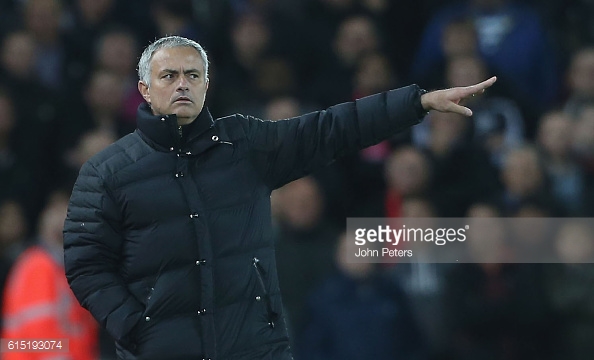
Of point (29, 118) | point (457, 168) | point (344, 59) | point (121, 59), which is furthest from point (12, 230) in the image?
point (457, 168)

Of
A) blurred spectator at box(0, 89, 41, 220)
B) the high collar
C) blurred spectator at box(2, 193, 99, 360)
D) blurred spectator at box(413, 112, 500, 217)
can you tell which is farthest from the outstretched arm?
blurred spectator at box(0, 89, 41, 220)

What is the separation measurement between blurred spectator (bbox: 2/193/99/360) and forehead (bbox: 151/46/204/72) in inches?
88.9

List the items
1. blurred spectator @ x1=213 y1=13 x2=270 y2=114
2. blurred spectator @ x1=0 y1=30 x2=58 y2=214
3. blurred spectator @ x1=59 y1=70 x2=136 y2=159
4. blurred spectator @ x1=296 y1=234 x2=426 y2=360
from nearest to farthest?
1. blurred spectator @ x1=296 y1=234 x2=426 y2=360
2. blurred spectator @ x1=0 y1=30 x2=58 y2=214
3. blurred spectator @ x1=59 y1=70 x2=136 y2=159
4. blurred spectator @ x1=213 y1=13 x2=270 y2=114

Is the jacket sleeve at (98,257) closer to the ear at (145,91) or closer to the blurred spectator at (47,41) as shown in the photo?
the ear at (145,91)

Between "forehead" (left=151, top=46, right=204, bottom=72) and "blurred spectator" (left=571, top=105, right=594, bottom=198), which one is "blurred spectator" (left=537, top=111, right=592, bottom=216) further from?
"forehead" (left=151, top=46, right=204, bottom=72)

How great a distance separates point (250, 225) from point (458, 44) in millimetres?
3214

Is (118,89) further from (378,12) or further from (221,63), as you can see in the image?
(378,12)

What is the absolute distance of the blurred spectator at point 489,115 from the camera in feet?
20.0

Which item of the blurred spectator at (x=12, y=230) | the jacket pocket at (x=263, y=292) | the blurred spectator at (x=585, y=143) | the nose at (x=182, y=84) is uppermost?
the blurred spectator at (x=585, y=143)

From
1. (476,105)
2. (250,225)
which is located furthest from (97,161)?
(476,105)

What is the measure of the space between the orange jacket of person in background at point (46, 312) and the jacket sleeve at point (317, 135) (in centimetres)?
225

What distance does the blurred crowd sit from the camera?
5586 mm

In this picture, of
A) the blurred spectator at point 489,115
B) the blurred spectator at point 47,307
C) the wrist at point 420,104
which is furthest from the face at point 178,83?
the blurred spectator at point 489,115

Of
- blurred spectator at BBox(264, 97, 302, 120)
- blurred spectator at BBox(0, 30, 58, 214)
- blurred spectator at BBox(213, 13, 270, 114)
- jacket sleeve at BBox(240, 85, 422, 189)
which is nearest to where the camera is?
jacket sleeve at BBox(240, 85, 422, 189)
